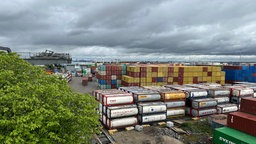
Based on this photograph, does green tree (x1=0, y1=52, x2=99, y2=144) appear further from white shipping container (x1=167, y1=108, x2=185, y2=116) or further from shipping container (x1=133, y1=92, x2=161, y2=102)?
white shipping container (x1=167, y1=108, x2=185, y2=116)

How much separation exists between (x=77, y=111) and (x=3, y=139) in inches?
153

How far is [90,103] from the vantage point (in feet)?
39.6

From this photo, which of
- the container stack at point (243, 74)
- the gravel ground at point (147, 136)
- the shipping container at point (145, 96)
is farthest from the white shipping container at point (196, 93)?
the container stack at point (243, 74)

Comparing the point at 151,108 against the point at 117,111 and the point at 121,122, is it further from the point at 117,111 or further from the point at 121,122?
the point at 117,111

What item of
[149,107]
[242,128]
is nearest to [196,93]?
[149,107]

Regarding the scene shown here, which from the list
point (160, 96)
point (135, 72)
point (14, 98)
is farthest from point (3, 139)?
point (135, 72)

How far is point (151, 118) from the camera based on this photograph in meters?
24.3

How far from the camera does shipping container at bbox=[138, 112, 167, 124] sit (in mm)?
23891

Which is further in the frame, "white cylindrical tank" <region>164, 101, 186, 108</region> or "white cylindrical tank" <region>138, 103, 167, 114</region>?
"white cylindrical tank" <region>164, 101, 186, 108</region>

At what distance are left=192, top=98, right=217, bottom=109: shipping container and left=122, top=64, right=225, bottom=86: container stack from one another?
16293 millimetres

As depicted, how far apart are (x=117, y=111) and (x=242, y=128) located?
13508mm

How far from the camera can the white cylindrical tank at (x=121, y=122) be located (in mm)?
22312

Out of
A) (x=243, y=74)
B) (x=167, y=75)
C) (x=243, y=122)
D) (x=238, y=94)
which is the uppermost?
(x=167, y=75)

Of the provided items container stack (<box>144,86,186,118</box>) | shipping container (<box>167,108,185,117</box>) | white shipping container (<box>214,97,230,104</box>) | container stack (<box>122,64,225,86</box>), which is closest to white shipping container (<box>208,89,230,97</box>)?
white shipping container (<box>214,97,230,104</box>)
